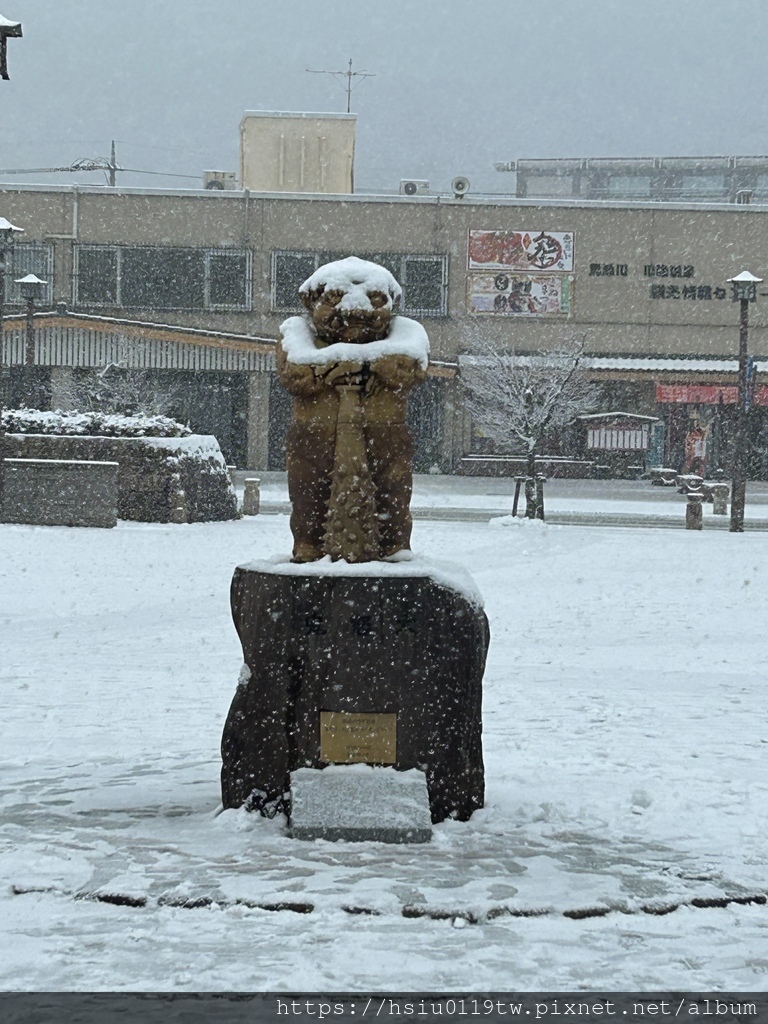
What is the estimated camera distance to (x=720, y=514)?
30.0 metres

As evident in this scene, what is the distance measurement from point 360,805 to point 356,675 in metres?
0.55

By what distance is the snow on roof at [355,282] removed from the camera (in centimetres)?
629

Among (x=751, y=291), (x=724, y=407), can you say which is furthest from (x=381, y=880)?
(x=724, y=407)

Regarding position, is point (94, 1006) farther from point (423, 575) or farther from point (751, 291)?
point (751, 291)

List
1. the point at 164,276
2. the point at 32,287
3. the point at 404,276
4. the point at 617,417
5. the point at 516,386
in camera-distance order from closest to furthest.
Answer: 1. the point at 32,287
2. the point at 516,386
3. the point at 617,417
4. the point at 404,276
5. the point at 164,276

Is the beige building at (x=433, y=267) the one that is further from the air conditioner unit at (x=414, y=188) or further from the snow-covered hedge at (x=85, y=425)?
the snow-covered hedge at (x=85, y=425)

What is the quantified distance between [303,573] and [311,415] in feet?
2.54

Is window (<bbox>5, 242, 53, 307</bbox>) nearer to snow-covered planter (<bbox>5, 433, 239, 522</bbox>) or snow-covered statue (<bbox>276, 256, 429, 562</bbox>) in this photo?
snow-covered planter (<bbox>5, 433, 239, 522</bbox>)

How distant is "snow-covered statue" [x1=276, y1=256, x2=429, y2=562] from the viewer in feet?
20.2

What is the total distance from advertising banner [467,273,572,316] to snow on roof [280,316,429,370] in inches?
1517

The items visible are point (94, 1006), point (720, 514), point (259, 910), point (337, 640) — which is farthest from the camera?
point (720, 514)

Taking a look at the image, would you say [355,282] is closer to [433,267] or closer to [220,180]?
[433,267]

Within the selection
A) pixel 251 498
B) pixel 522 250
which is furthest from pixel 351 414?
pixel 522 250

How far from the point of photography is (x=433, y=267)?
44688 mm
